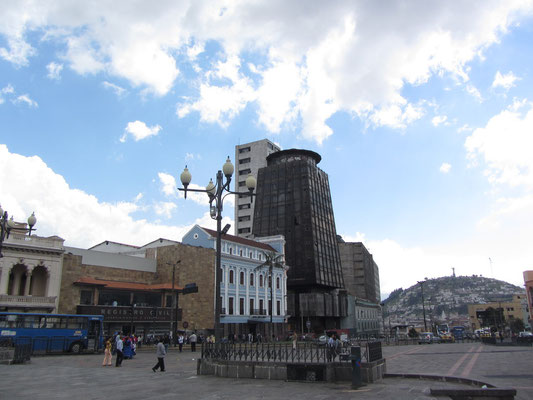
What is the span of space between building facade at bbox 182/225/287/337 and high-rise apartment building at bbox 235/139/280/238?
1491 inches

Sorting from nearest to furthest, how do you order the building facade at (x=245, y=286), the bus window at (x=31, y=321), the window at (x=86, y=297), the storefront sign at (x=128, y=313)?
1. the bus window at (x=31, y=321)
2. the storefront sign at (x=128, y=313)
3. the window at (x=86, y=297)
4. the building facade at (x=245, y=286)

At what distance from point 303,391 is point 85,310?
36.4 meters

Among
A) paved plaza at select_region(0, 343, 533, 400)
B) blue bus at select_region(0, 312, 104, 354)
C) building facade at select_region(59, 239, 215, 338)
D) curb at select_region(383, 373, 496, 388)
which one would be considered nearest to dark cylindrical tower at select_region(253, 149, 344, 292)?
building facade at select_region(59, 239, 215, 338)

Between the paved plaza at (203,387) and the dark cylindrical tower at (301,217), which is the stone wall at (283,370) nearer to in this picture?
the paved plaza at (203,387)

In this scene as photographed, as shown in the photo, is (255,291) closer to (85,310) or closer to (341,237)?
(85,310)

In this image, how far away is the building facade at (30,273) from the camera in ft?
128

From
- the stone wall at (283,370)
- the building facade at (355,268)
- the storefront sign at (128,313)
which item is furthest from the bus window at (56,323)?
the building facade at (355,268)

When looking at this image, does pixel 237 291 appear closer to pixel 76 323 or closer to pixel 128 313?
pixel 128 313

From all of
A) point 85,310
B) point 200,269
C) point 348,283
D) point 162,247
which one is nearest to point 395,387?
point 85,310

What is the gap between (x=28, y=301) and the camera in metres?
39.4

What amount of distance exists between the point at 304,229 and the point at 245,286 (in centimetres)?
2759

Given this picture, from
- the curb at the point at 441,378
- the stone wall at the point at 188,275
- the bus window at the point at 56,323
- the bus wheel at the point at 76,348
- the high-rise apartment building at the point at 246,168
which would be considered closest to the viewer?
the curb at the point at 441,378

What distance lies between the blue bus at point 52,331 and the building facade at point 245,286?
2232 centimetres

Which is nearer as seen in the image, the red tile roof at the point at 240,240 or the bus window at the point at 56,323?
the bus window at the point at 56,323
